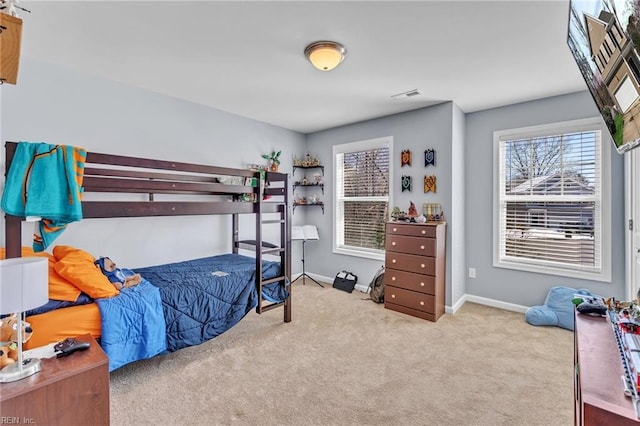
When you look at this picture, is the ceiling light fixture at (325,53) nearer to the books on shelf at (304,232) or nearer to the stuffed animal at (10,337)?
the stuffed animal at (10,337)

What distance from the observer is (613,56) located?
1114 millimetres

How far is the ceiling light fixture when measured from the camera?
2141 mm

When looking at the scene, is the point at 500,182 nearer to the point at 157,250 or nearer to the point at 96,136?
the point at 157,250

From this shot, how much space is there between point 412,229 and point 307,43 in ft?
7.12

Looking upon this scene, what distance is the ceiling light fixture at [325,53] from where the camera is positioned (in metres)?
2.14

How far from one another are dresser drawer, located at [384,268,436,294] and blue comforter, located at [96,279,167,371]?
7.85 feet

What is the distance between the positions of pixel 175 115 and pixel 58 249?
5.95 feet

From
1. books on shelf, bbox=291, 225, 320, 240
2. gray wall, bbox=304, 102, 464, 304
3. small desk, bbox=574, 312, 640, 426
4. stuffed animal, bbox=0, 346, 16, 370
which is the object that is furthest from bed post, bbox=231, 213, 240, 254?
small desk, bbox=574, 312, 640, 426

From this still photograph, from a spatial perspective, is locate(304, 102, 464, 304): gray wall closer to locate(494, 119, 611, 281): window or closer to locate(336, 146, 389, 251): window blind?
locate(336, 146, 389, 251): window blind

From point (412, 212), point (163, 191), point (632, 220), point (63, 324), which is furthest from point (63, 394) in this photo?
point (632, 220)

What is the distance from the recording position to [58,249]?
2.12 metres

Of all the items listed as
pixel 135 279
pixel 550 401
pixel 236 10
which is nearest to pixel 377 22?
pixel 236 10

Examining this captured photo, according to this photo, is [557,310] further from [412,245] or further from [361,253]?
[361,253]

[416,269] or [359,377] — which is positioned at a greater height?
[416,269]
